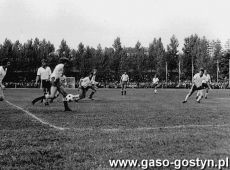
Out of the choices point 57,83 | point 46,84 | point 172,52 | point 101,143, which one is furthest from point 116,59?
point 101,143

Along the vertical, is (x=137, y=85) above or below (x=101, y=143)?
above

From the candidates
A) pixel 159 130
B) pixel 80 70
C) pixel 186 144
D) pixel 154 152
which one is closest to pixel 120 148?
pixel 154 152

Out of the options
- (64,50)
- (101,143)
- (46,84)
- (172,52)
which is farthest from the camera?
(172,52)

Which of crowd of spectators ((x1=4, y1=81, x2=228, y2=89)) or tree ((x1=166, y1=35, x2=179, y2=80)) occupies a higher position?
tree ((x1=166, y1=35, x2=179, y2=80))

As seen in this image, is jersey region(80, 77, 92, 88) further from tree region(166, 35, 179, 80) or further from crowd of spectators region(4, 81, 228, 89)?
tree region(166, 35, 179, 80)

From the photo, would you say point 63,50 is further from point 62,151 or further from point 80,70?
point 62,151

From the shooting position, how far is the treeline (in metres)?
82.9

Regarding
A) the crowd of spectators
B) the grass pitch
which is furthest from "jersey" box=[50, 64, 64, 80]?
the crowd of spectators

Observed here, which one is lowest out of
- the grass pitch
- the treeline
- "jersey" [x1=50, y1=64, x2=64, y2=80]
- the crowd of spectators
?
the grass pitch

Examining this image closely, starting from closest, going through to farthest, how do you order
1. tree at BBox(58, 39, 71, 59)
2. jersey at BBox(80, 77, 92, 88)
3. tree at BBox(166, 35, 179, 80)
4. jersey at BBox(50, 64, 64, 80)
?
jersey at BBox(50, 64, 64, 80)
jersey at BBox(80, 77, 92, 88)
tree at BBox(58, 39, 71, 59)
tree at BBox(166, 35, 179, 80)

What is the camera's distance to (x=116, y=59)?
86.9 metres

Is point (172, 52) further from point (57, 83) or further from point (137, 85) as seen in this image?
point (57, 83)

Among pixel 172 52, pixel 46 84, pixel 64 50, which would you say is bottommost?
pixel 46 84

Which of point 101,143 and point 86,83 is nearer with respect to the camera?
point 101,143
